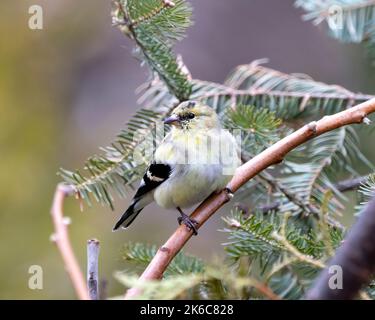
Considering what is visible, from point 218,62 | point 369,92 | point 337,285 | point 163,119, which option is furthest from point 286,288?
point 218,62

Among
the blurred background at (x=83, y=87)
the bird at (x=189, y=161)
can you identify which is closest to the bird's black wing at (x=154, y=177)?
the bird at (x=189, y=161)

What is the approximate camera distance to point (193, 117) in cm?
255

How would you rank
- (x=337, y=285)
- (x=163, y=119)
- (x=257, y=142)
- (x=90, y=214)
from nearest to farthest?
1. (x=337, y=285)
2. (x=257, y=142)
3. (x=163, y=119)
4. (x=90, y=214)

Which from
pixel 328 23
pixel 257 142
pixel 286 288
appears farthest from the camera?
pixel 328 23

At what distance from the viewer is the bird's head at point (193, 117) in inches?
93.9

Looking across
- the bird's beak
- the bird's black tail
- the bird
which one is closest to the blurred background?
the bird's black tail

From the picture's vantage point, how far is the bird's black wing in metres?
2.44

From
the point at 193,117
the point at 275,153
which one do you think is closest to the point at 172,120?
the point at 193,117

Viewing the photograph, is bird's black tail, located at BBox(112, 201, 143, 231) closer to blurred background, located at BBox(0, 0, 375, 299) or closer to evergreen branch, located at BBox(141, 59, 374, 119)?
evergreen branch, located at BBox(141, 59, 374, 119)

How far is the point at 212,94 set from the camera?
2.41 m

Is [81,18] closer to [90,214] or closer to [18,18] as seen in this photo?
[18,18]

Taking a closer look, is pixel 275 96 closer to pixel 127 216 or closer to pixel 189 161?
pixel 189 161

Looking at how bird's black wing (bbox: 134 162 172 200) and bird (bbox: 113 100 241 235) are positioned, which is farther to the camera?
bird's black wing (bbox: 134 162 172 200)
